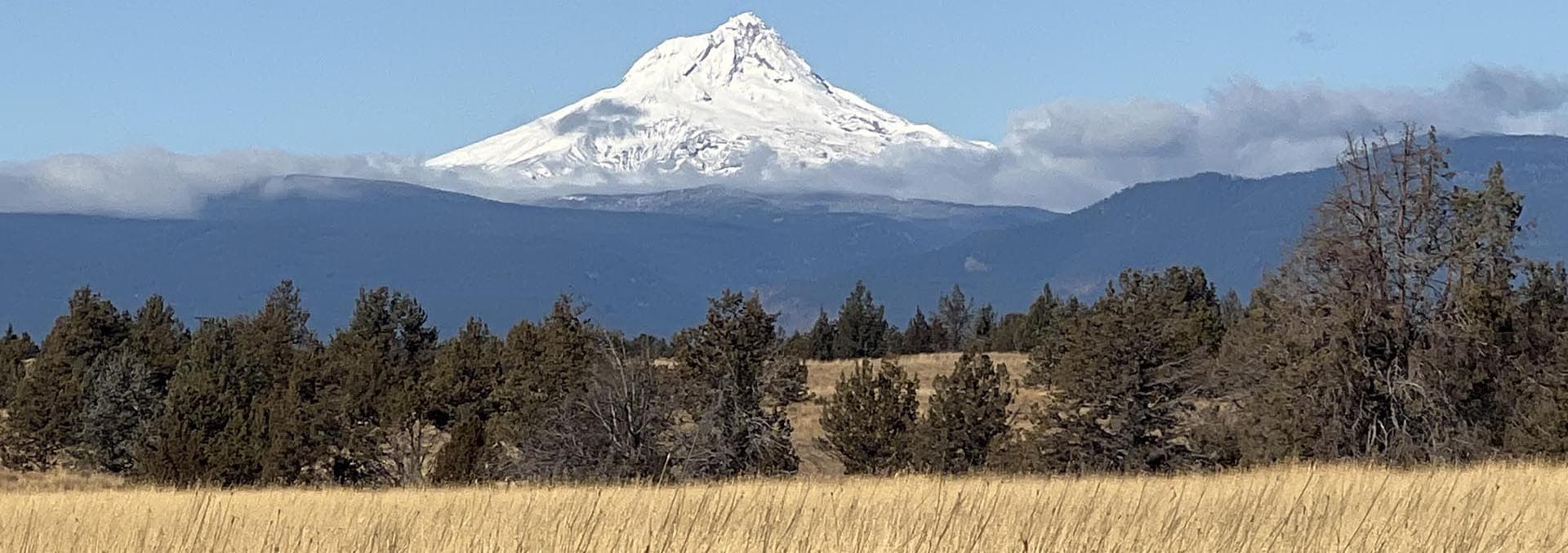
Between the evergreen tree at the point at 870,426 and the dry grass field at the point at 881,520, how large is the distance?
77.7 feet

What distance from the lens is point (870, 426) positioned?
36.8 metres

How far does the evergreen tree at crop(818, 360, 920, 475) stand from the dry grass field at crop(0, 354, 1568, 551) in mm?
23698

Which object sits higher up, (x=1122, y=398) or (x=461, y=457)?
(x=1122, y=398)

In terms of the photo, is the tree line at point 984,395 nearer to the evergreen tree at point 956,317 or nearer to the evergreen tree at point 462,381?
the evergreen tree at point 462,381

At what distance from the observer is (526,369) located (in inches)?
1742

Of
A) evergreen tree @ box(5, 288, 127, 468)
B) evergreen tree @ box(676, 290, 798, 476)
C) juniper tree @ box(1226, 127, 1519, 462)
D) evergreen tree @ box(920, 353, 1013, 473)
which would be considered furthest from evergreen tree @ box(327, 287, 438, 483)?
juniper tree @ box(1226, 127, 1519, 462)

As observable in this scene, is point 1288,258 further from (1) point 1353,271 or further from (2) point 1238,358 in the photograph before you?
(2) point 1238,358

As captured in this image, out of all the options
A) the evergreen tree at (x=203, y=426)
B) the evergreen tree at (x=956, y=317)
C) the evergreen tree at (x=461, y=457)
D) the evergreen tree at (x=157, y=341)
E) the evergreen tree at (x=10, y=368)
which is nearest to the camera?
the evergreen tree at (x=461, y=457)

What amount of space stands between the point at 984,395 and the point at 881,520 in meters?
27.7

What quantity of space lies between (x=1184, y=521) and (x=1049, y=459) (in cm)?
2641

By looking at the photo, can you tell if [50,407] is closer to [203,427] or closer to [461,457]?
[203,427]

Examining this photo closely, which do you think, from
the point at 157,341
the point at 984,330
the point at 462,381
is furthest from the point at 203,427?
the point at 984,330

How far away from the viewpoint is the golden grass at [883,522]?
26.5ft

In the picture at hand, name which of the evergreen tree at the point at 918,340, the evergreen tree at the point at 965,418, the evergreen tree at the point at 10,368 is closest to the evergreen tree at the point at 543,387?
the evergreen tree at the point at 965,418
